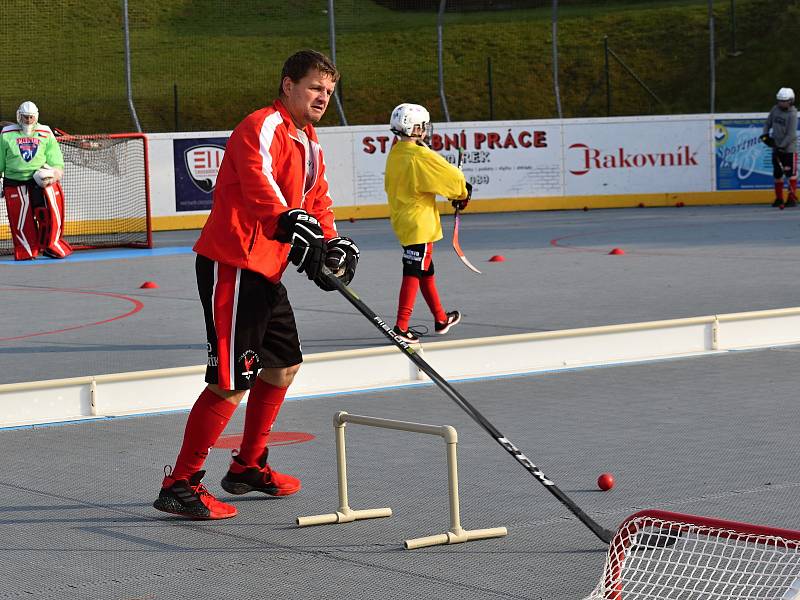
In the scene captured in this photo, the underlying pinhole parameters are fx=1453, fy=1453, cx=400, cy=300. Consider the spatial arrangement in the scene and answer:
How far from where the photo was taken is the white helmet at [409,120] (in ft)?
31.8

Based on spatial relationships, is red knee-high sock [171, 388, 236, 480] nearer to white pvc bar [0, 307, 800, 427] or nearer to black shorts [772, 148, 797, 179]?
white pvc bar [0, 307, 800, 427]

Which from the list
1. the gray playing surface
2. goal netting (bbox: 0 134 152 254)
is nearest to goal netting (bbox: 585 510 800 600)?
the gray playing surface

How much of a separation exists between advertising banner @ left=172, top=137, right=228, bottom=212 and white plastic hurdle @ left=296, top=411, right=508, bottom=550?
1672cm

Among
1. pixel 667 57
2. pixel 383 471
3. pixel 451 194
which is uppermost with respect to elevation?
pixel 667 57

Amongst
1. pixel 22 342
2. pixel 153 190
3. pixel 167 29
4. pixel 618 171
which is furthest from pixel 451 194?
pixel 167 29

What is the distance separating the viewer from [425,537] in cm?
475

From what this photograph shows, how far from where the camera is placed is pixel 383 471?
5895 millimetres

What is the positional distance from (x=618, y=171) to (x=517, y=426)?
17093 mm

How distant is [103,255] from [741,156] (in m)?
11.1

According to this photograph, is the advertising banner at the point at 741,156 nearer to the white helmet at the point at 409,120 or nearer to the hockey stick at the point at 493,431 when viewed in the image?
the white helmet at the point at 409,120

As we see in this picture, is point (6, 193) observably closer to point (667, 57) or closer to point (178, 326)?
point (178, 326)

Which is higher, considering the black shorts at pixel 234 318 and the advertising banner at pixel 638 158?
the advertising banner at pixel 638 158

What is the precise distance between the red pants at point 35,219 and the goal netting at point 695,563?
523 inches

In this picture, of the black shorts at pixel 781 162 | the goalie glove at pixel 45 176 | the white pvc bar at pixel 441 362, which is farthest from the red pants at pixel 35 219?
the black shorts at pixel 781 162
